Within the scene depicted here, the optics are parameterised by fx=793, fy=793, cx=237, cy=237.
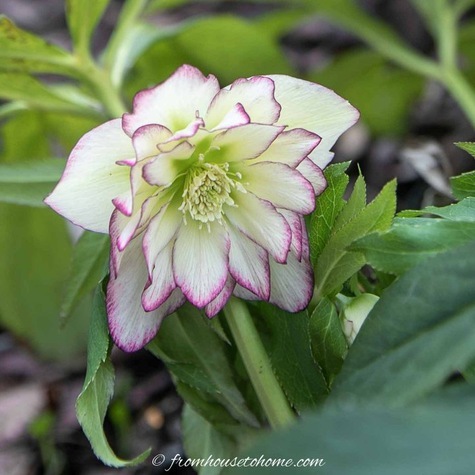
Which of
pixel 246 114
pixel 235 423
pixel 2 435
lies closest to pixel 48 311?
pixel 2 435

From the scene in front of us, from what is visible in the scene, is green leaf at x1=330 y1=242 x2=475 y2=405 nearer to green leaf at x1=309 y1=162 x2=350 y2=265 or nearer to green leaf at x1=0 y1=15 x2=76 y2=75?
green leaf at x1=309 y1=162 x2=350 y2=265

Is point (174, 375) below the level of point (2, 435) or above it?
above

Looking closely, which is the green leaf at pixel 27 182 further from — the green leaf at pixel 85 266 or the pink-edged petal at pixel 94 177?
the pink-edged petal at pixel 94 177

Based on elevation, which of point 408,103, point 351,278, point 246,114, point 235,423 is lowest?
point 408,103

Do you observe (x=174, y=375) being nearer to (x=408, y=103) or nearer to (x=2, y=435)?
(x=2, y=435)

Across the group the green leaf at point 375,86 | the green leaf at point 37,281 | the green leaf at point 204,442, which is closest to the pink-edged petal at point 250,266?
the green leaf at point 204,442

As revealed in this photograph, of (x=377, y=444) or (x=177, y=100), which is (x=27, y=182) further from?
(x=377, y=444)

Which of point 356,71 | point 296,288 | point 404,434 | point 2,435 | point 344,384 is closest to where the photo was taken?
point 404,434
